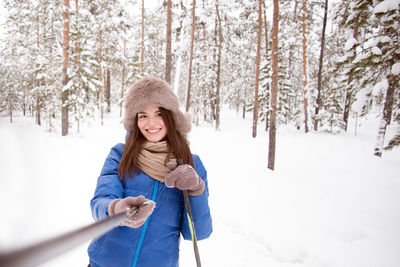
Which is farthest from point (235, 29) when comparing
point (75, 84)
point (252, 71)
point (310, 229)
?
point (310, 229)

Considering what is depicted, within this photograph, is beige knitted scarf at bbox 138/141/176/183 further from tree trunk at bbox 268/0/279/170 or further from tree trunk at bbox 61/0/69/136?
tree trunk at bbox 61/0/69/136

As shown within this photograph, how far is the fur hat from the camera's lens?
85.0 inches

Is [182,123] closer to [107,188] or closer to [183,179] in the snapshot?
[183,179]

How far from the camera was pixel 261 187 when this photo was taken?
21.3 ft

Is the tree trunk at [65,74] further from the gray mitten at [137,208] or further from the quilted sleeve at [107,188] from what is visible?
the gray mitten at [137,208]

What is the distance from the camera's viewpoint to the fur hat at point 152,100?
85.0 inches

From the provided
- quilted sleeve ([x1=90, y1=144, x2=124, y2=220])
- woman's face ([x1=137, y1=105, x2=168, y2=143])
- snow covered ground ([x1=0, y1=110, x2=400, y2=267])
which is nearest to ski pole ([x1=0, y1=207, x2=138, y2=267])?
snow covered ground ([x1=0, y1=110, x2=400, y2=267])

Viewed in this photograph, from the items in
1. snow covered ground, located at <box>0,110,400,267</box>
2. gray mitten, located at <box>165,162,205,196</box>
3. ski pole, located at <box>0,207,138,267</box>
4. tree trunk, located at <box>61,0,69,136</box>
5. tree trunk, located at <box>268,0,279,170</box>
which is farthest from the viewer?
tree trunk, located at <box>61,0,69,136</box>

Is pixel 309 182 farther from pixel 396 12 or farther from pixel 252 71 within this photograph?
pixel 252 71

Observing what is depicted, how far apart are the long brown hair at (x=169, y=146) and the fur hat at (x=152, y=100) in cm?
6

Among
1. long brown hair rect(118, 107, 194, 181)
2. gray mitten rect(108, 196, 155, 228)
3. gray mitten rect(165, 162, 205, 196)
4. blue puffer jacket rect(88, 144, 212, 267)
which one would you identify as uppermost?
long brown hair rect(118, 107, 194, 181)

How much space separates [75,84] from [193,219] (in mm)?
15034

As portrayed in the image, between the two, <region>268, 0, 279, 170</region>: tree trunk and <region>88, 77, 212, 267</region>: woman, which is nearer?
<region>88, 77, 212, 267</region>: woman

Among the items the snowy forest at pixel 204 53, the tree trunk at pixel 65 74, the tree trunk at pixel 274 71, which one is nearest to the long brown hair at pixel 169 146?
the snowy forest at pixel 204 53
